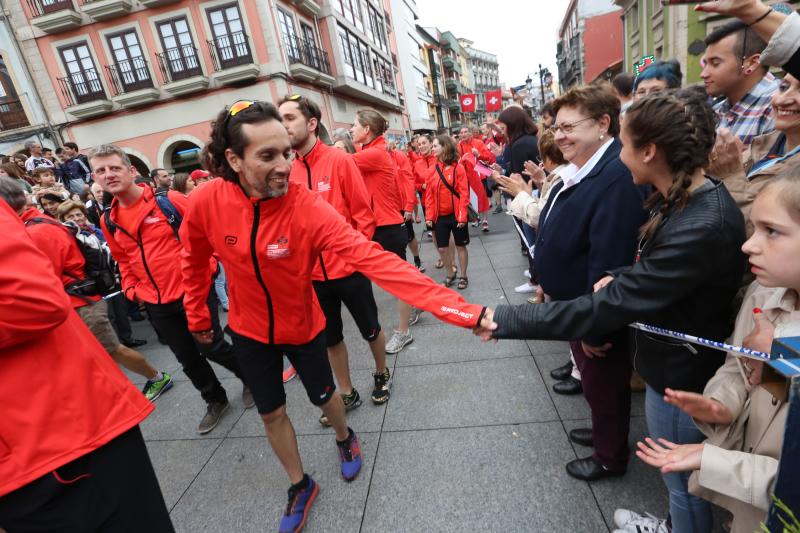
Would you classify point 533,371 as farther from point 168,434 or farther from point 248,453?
point 168,434

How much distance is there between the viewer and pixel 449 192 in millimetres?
5668

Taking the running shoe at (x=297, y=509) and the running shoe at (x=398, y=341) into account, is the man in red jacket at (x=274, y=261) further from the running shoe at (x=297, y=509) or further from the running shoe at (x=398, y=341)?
the running shoe at (x=398, y=341)

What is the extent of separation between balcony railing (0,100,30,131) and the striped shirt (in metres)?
23.7

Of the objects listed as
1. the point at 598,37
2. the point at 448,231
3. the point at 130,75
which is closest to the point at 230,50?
the point at 130,75

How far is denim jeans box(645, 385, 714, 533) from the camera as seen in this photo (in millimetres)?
1640

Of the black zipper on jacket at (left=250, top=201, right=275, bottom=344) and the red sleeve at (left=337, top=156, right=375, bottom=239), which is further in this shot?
the red sleeve at (left=337, top=156, right=375, bottom=239)

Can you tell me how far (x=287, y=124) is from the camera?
9.61ft

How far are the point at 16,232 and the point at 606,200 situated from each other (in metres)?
2.24

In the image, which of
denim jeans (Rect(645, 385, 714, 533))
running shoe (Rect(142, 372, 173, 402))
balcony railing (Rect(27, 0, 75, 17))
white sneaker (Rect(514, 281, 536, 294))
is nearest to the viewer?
denim jeans (Rect(645, 385, 714, 533))

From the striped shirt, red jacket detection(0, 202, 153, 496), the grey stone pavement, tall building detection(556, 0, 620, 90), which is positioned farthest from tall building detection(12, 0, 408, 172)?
tall building detection(556, 0, 620, 90)

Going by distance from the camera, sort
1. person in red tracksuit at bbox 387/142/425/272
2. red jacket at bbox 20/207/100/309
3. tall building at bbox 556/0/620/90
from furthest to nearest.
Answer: tall building at bbox 556/0/620/90
person in red tracksuit at bbox 387/142/425/272
red jacket at bbox 20/207/100/309

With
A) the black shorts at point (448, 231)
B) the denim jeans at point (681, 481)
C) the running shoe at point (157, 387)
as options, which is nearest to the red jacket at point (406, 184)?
the black shorts at point (448, 231)

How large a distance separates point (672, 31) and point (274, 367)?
22.0 metres

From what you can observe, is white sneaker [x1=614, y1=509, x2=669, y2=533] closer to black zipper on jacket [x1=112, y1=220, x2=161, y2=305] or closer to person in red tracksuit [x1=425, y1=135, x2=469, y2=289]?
black zipper on jacket [x1=112, y1=220, x2=161, y2=305]
